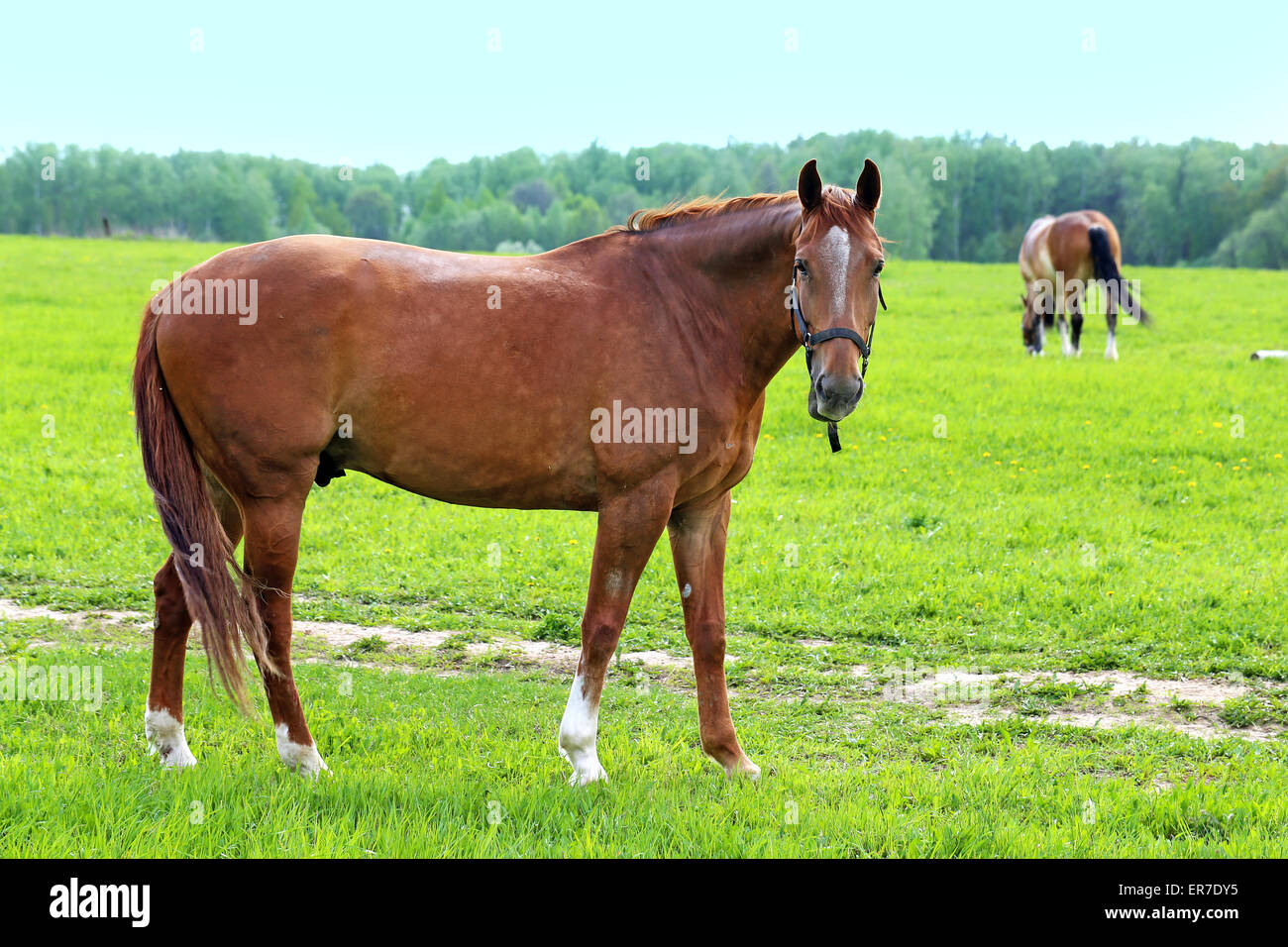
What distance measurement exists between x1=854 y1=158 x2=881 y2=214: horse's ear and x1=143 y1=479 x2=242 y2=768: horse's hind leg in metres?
3.13

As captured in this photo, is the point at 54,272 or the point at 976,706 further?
the point at 54,272

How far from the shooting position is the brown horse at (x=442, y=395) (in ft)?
14.7

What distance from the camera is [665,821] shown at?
13.4ft

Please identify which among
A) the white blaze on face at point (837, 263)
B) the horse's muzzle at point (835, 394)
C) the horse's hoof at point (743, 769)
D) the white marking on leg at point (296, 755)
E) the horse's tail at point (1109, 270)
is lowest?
the horse's hoof at point (743, 769)

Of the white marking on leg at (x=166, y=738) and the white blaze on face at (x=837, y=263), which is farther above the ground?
the white blaze on face at (x=837, y=263)

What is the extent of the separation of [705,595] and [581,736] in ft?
3.10

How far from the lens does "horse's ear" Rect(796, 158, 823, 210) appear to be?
4184 mm

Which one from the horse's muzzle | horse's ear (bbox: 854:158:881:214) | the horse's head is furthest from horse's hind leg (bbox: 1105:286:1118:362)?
the horse's muzzle

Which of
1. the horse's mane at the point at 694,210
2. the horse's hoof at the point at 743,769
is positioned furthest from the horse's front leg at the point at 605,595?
the horse's mane at the point at 694,210

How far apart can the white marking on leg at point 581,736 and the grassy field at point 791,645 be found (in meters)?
0.16

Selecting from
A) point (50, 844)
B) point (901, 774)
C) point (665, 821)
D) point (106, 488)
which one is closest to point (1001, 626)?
point (901, 774)

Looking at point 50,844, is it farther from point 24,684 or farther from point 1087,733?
point 1087,733

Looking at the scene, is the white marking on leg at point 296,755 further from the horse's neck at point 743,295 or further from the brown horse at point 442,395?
the horse's neck at point 743,295
